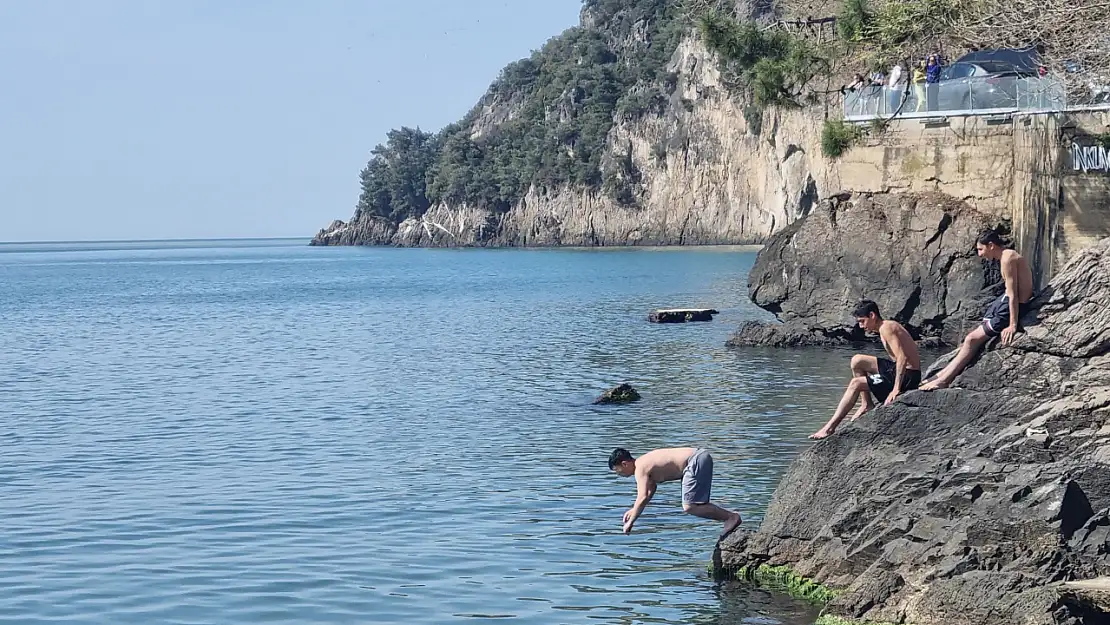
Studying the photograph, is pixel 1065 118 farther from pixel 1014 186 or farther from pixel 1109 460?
pixel 1109 460

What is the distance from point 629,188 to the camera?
133m

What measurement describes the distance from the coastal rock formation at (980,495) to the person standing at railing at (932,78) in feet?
57.1

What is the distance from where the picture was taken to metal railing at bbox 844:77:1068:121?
28.3 m

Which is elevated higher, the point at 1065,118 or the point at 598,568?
the point at 1065,118

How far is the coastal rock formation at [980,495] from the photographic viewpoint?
10125 mm

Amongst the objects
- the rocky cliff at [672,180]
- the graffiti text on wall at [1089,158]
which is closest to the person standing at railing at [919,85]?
the graffiti text on wall at [1089,158]

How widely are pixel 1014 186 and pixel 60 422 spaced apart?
65.3 ft

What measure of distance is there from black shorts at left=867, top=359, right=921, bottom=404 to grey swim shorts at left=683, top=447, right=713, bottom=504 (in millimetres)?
2201

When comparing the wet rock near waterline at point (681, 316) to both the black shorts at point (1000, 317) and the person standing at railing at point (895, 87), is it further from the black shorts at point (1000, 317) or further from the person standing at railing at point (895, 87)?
the black shorts at point (1000, 317)

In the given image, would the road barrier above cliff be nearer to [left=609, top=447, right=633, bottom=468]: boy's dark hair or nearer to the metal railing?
the metal railing

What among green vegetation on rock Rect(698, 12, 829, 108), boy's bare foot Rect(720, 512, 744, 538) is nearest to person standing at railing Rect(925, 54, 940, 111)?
green vegetation on rock Rect(698, 12, 829, 108)

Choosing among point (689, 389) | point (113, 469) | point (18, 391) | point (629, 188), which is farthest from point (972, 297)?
point (629, 188)

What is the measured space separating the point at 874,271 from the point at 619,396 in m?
9.29

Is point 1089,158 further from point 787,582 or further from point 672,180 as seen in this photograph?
point 672,180
